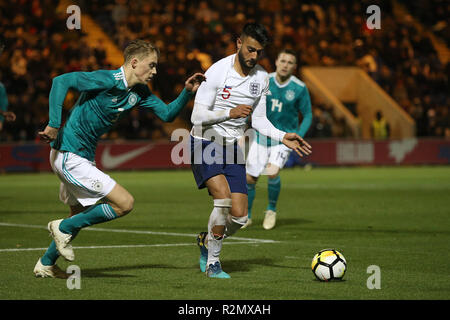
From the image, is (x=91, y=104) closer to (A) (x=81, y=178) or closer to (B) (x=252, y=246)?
(A) (x=81, y=178)

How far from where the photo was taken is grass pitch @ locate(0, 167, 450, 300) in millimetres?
6754

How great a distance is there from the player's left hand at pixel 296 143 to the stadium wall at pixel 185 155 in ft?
54.1

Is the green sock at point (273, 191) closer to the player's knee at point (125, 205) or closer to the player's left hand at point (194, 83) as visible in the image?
the player's left hand at point (194, 83)

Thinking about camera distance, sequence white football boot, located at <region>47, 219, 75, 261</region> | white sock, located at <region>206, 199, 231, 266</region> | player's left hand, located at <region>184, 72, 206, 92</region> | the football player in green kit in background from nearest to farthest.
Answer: white football boot, located at <region>47, 219, 75, 261</region> < the football player in green kit in background < player's left hand, located at <region>184, 72, 206, 92</region> < white sock, located at <region>206, 199, 231, 266</region>

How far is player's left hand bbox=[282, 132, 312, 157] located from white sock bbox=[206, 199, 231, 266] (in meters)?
0.75

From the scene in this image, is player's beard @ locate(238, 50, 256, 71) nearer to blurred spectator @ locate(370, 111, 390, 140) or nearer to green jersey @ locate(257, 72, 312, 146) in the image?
green jersey @ locate(257, 72, 312, 146)

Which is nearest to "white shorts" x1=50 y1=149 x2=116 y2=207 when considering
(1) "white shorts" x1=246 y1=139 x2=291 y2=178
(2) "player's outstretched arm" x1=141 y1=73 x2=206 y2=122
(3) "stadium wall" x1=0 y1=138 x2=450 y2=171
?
(2) "player's outstretched arm" x1=141 y1=73 x2=206 y2=122

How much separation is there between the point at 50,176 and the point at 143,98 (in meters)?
17.1

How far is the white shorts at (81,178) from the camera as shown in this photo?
281 inches

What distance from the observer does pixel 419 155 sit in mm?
29859

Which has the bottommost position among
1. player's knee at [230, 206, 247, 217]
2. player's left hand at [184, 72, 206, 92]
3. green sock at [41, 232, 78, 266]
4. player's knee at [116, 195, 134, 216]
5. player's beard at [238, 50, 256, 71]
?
green sock at [41, 232, 78, 266]

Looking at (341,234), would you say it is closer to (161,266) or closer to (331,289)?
(161,266)

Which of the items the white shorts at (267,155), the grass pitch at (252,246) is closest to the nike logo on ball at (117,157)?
the grass pitch at (252,246)
